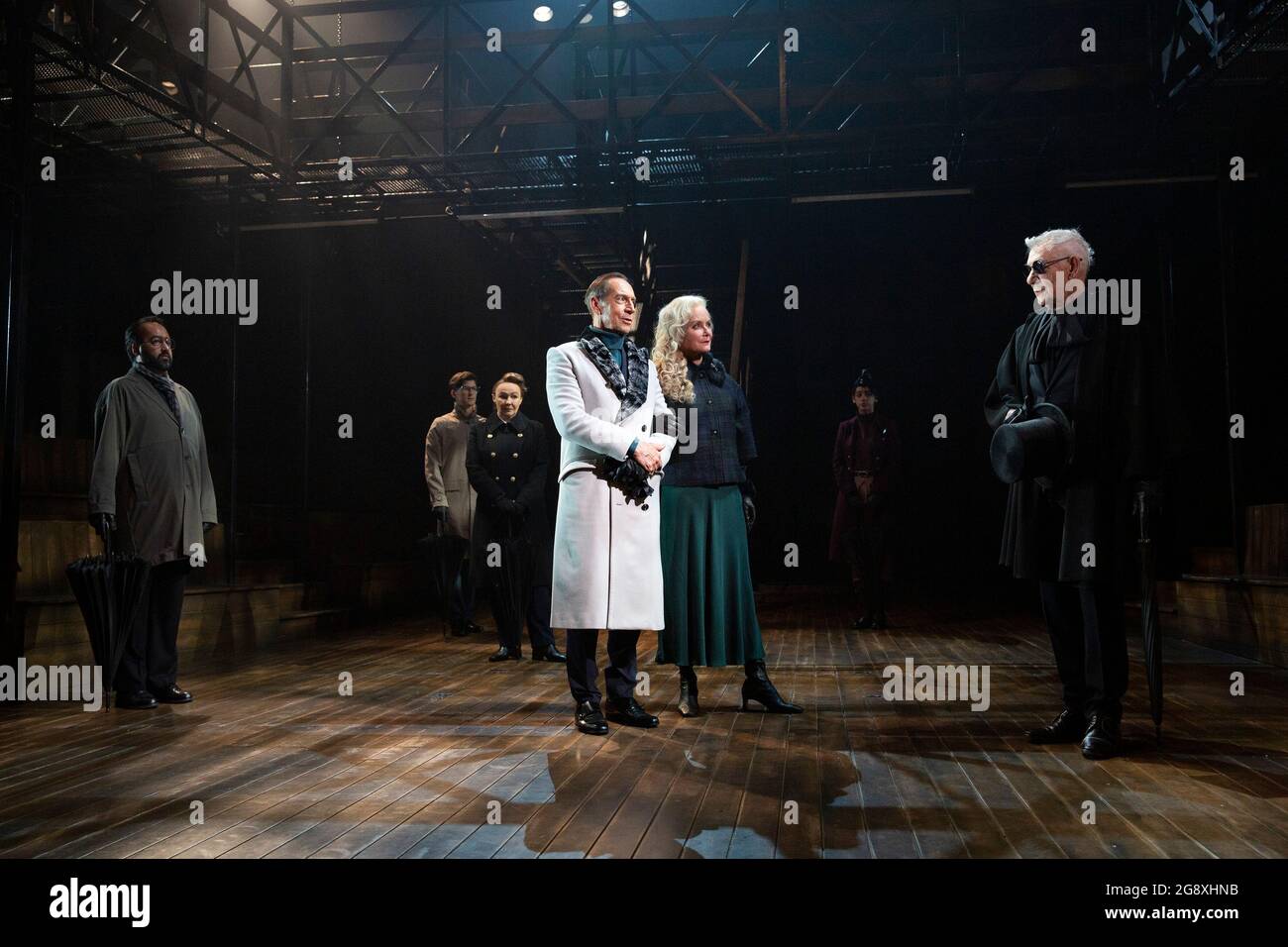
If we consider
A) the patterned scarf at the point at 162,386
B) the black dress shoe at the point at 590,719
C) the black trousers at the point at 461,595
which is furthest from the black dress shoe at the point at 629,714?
the black trousers at the point at 461,595

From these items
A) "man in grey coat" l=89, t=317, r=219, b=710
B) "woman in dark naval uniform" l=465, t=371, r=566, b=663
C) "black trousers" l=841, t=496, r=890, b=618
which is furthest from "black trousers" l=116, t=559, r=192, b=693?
"black trousers" l=841, t=496, r=890, b=618

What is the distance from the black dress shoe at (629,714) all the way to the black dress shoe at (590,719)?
123mm

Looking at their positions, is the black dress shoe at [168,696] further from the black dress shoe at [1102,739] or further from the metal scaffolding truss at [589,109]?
the metal scaffolding truss at [589,109]

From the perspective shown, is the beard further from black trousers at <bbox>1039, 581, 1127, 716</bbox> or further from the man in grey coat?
black trousers at <bbox>1039, 581, 1127, 716</bbox>

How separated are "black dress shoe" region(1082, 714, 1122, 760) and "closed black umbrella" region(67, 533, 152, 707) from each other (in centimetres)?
353

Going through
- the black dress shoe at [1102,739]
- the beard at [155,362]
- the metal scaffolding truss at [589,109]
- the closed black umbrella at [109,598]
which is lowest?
the black dress shoe at [1102,739]

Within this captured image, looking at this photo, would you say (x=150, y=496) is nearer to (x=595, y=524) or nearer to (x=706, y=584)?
(x=595, y=524)

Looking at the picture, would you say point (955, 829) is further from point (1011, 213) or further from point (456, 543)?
point (1011, 213)

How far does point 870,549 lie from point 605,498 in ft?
13.3

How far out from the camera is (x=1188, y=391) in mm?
8531

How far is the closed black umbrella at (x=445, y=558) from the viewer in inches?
264

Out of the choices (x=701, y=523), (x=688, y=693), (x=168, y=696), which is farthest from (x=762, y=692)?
(x=168, y=696)

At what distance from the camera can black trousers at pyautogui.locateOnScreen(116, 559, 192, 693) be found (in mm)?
4086
